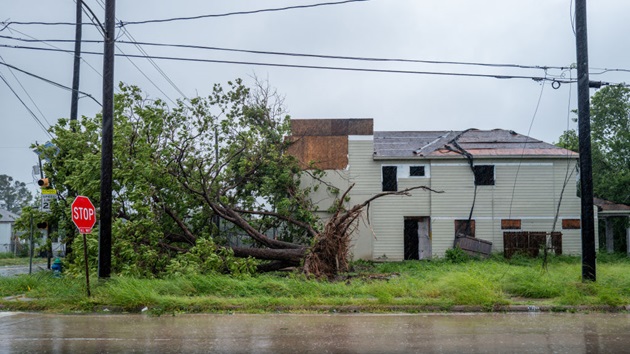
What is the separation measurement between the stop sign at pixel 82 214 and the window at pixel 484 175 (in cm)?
1760

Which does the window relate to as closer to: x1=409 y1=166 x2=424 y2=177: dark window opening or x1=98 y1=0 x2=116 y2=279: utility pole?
x1=409 y1=166 x2=424 y2=177: dark window opening

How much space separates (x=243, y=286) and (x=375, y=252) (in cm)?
1258

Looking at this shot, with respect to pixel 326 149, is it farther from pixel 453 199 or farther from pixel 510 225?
pixel 510 225

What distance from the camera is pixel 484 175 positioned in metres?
24.3

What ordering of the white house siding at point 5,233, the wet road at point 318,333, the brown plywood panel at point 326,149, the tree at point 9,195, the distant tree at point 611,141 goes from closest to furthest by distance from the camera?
the wet road at point 318,333 → the brown plywood panel at point 326,149 → the distant tree at point 611,141 → the white house siding at point 5,233 → the tree at point 9,195

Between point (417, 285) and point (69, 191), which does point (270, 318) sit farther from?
point (69, 191)

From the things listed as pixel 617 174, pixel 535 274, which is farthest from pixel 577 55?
pixel 617 174

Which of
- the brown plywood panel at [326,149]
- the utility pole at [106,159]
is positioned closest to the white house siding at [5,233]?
the brown plywood panel at [326,149]

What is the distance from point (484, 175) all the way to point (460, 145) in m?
1.99

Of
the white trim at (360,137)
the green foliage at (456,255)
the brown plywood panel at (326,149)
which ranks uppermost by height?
the white trim at (360,137)

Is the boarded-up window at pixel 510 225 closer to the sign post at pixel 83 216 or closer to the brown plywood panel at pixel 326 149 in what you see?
the brown plywood panel at pixel 326 149

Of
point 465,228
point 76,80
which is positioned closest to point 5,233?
point 76,80

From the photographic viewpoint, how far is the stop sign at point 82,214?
440 inches

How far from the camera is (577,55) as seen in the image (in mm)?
12531
